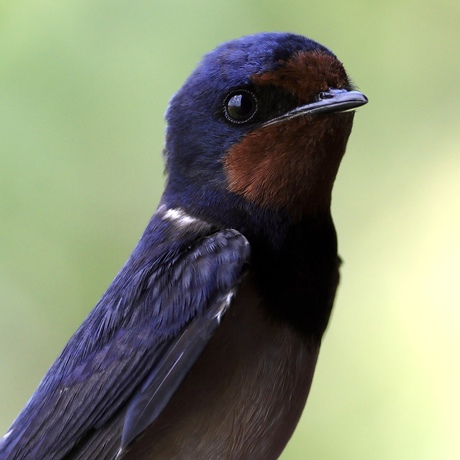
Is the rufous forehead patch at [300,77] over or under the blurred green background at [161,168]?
over

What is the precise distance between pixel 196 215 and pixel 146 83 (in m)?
1.58

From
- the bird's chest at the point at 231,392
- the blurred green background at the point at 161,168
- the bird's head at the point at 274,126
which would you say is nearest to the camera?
the bird's chest at the point at 231,392

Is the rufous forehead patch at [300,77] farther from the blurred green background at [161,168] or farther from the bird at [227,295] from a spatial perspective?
the blurred green background at [161,168]

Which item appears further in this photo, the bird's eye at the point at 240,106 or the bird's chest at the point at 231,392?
the bird's eye at the point at 240,106

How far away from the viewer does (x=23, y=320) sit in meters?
3.58

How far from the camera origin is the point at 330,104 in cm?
184

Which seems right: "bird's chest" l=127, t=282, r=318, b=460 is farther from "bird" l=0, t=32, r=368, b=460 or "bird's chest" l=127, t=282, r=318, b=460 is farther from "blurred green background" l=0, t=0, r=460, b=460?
"blurred green background" l=0, t=0, r=460, b=460

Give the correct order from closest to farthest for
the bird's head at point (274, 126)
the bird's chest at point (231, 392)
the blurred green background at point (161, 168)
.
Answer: the bird's chest at point (231, 392), the bird's head at point (274, 126), the blurred green background at point (161, 168)

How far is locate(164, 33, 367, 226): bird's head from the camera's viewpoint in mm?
1876

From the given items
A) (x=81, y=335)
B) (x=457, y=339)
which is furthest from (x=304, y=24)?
(x=81, y=335)

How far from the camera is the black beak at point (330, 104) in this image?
1.81 meters

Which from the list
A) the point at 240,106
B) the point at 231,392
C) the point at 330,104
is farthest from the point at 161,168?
the point at 231,392

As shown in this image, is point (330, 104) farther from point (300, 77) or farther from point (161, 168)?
point (161, 168)

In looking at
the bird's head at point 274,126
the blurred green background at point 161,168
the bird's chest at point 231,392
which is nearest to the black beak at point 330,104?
the bird's head at point 274,126
